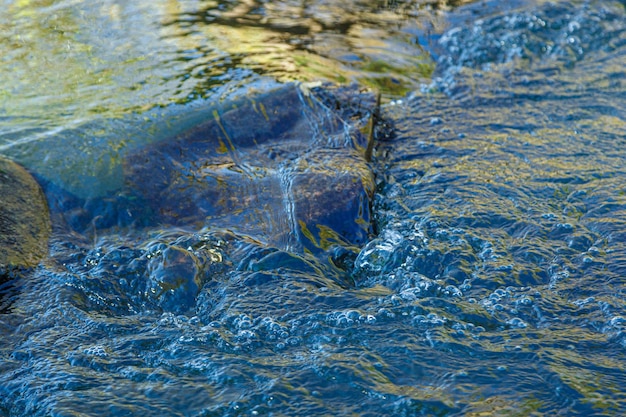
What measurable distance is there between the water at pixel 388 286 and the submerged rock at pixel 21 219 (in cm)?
10

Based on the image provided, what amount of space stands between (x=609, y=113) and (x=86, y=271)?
3.62 m

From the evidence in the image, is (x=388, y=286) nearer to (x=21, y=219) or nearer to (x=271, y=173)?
(x=271, y=173)

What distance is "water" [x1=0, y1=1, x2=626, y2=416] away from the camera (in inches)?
97.7

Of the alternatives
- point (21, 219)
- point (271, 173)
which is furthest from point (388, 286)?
point (21, 219)

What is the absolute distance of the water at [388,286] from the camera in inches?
97.7

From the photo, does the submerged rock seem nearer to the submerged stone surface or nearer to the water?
the water

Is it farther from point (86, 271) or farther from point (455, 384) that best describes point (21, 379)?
point (455, 384)

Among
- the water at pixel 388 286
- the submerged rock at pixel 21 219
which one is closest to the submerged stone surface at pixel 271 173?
the water at pixel 388 286

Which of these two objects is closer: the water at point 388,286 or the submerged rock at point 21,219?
the water at point 388,286

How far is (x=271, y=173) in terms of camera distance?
389cm

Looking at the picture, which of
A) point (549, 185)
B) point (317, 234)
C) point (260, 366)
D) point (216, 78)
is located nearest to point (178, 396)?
point (260, 366)

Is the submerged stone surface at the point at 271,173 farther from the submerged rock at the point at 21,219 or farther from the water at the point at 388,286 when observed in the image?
the submerged rock at the point at 21,219

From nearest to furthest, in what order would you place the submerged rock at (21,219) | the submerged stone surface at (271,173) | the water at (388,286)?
the water at (388,286)
the submerged rock at (21,219)
the submerged stone surface at (271,173)

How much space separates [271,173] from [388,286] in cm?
114
